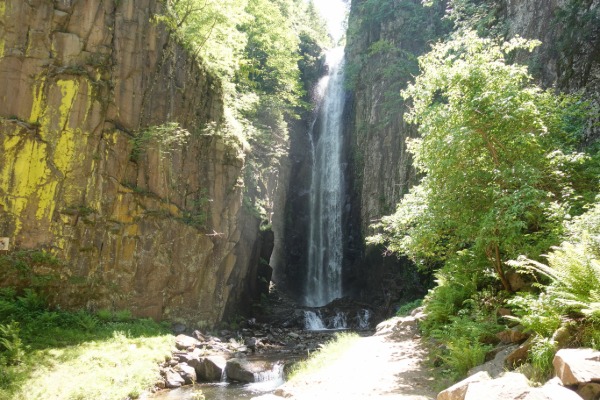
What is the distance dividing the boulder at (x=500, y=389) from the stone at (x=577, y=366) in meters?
0.41

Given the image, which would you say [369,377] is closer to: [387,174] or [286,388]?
[286,388]

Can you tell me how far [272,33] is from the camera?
90.9ft

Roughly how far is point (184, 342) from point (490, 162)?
11.9 meters

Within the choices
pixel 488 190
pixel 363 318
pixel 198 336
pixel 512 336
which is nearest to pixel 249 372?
pixel 198 336

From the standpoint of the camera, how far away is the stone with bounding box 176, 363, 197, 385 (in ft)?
40.9

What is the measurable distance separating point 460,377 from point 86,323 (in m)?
11.8

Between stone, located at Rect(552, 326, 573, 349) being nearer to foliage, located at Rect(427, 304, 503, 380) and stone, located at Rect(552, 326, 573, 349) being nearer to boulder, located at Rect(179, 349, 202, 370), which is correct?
foliage, located at Rect(427, 304, 503, 380)

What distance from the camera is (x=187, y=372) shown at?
1267cm

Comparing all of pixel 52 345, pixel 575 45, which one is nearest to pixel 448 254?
pixel 575 45

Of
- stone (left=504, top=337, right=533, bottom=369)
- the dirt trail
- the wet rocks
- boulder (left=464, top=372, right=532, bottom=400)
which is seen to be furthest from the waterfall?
boulder (left=464, top=372, right=532, bottom=400)

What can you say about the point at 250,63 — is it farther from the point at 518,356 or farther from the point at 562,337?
the point at 562,337

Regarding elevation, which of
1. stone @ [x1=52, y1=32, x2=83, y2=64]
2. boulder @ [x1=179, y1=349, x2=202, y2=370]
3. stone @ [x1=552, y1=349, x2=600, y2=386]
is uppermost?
stone @ [x1=52, y1=32, x2=83, y2=64]

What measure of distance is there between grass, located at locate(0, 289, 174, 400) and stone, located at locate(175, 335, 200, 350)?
38cm

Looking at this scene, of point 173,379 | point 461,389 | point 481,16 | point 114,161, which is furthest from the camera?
point 481,16
